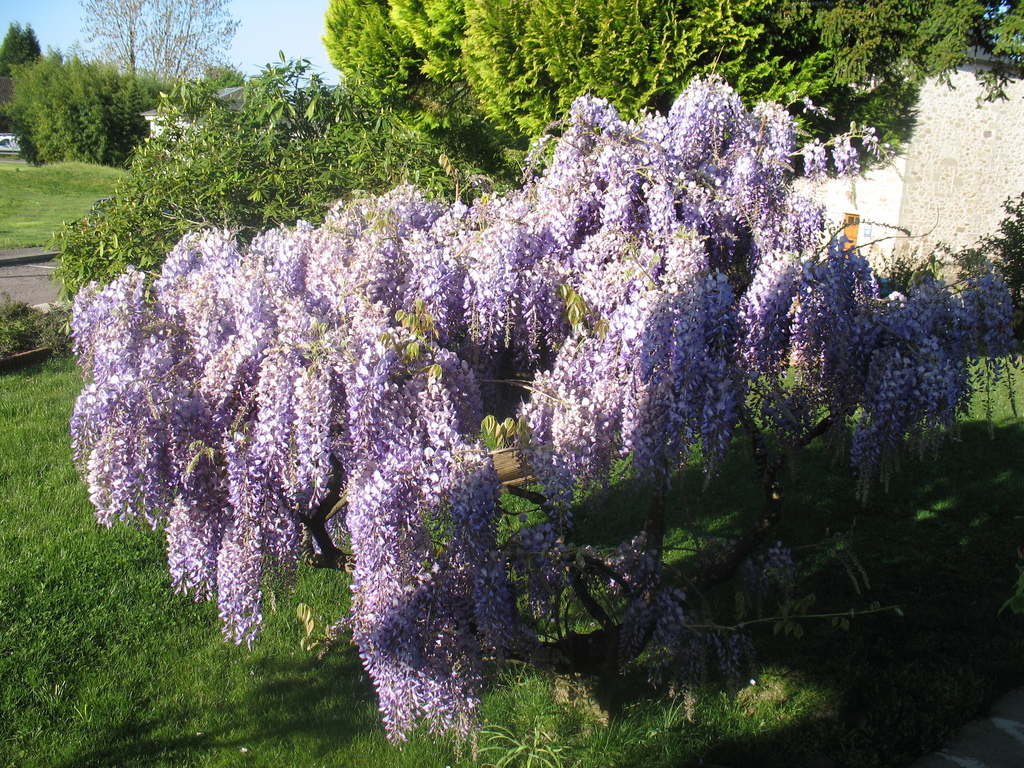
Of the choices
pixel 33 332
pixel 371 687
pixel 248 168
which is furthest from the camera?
pixel 33 332

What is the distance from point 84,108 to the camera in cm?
2883

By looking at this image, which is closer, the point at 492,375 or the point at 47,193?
the point at 492,375

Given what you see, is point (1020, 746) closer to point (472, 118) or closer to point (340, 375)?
point (340, 375)

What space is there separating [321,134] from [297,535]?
480 cm

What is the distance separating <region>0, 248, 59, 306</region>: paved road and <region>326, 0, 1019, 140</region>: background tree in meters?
7.97

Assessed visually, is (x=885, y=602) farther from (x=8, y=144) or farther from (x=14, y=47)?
(x=14, y=47)

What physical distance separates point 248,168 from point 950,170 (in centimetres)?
1195

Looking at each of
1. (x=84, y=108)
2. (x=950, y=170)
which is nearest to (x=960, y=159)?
(x=950, y=170)

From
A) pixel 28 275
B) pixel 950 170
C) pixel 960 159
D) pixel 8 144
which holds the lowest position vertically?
pixel 28 275

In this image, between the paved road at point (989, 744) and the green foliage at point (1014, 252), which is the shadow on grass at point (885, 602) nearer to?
the paved road at point (989, 744)

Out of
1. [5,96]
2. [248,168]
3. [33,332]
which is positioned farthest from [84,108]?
[5,96]

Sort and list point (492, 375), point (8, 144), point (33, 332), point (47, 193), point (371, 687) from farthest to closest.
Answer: point (8, 144) < point (47, 193) < point (33, 332) < point (371, 687) < point (492, 375)

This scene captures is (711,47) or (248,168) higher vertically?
(711,47)

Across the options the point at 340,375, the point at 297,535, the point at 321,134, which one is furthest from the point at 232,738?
the point at 321,134
